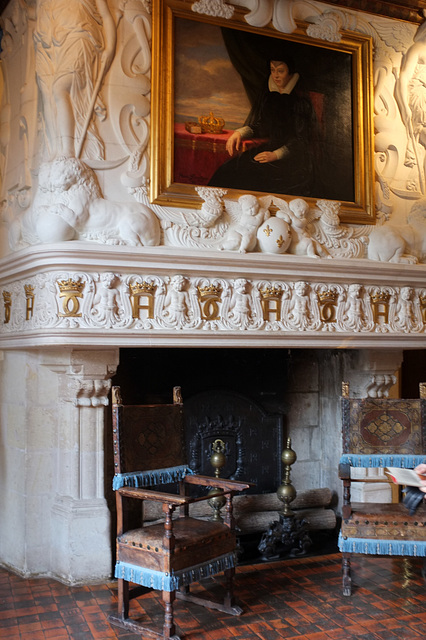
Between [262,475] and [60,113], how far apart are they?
3092mm

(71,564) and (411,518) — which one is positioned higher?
(411,518)

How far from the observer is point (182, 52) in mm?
4480

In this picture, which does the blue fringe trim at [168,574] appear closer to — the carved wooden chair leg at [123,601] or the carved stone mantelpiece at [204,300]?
the carved wooden chair leg at [123,601]

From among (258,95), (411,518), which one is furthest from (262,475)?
(258,95)

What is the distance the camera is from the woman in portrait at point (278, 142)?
4582 millimetres

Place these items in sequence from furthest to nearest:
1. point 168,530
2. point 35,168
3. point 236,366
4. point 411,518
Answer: point 236,366
point 35,168
point 411,518
point 168,530

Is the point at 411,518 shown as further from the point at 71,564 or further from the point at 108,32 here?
the point at 108,32

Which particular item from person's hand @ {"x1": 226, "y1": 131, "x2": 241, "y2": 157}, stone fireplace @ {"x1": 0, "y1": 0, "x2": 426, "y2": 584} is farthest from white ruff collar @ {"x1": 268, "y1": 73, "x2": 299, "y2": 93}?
person's hand @ {"x1": 226, "y1": 131, "x2": 241, "y2": 157}

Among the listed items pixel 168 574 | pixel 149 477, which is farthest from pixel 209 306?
pixel 168 574

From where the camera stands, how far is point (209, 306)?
4297 millimetres

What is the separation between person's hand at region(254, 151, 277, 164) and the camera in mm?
4637

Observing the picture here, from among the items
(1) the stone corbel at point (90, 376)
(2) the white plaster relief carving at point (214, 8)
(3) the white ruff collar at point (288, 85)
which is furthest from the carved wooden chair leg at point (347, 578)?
(2) the white plaster relief carving at point (214, 8)

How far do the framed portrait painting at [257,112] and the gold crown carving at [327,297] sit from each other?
599mm

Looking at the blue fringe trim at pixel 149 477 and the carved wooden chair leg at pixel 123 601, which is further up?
the blue fringe trim at pixel 149 477
